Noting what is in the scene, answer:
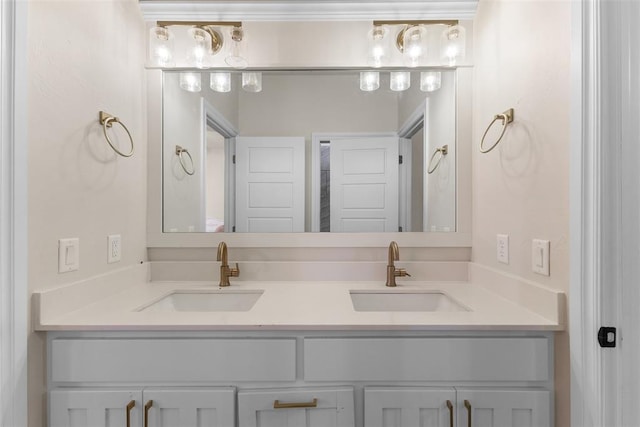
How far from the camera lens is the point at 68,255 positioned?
105 centimetres

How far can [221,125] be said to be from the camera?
161 centimetres

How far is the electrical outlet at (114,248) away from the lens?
1.28m

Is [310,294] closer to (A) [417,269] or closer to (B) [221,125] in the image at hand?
(A) [417,269]

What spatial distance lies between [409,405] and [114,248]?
4.08 ft

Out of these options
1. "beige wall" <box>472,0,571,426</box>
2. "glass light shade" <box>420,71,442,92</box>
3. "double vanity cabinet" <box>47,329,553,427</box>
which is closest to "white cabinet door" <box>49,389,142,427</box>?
"double vanity cabinet" <box>47,329,553,427</box>

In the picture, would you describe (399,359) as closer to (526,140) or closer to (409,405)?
(409,405)

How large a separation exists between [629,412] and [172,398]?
124 centimetres

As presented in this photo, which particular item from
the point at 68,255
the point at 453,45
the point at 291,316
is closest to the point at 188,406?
the point at 291,316

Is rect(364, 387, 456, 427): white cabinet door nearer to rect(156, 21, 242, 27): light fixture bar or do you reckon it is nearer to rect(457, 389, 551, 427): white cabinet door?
rect(457, 389, 551, 427): white cabinet door

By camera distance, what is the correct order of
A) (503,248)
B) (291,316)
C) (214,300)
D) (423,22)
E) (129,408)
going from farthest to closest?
(423,22), (214,300), (503,248), (291,316), (129,408)

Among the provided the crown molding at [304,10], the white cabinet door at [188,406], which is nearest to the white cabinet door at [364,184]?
the crown molding at [304,10]

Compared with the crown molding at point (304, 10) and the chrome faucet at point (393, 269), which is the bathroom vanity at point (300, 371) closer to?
the chrome faucet at point (393, 269)

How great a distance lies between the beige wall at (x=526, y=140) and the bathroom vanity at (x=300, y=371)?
0.51ft

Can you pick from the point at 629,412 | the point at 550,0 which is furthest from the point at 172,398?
the point at 550,0
